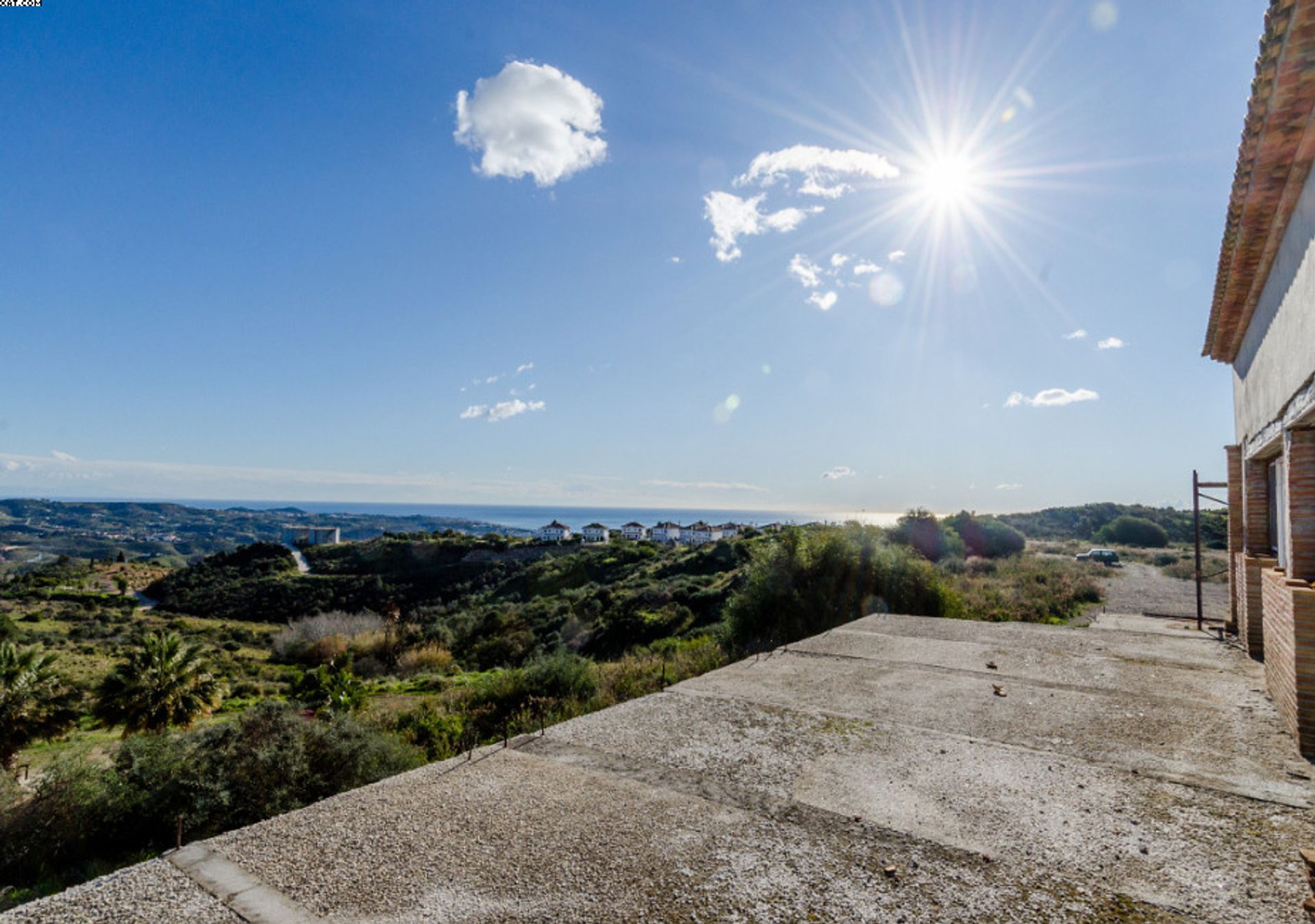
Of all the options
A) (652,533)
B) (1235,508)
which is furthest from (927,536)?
(652,533)

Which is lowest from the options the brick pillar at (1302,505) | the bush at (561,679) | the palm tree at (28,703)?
the palm tree at (28,703)

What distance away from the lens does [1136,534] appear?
4669 centimetres

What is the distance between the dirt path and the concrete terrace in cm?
1300

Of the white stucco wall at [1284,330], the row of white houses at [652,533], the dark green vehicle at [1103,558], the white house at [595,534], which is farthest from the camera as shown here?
the white house at [595,534]

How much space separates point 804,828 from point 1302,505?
5145 mm

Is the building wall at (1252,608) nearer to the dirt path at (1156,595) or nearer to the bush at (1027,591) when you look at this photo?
the bush at (1027,591)

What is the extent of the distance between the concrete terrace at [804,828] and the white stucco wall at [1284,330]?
276cm

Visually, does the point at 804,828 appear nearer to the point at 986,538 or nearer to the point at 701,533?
the point at 986,538

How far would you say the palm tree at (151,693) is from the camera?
14.8m

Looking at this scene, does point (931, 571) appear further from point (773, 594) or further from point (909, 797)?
point (909, 797)

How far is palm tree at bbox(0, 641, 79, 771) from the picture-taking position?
1409 centimetres

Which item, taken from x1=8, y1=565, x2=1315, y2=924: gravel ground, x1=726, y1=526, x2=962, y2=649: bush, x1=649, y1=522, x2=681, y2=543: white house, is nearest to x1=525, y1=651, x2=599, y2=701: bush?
x1=8, y1=565, x2=1315, y2=924: gravel ground

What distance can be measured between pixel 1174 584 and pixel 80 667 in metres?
42.3

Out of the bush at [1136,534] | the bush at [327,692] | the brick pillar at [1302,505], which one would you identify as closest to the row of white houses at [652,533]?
the bush at [1136,534]
